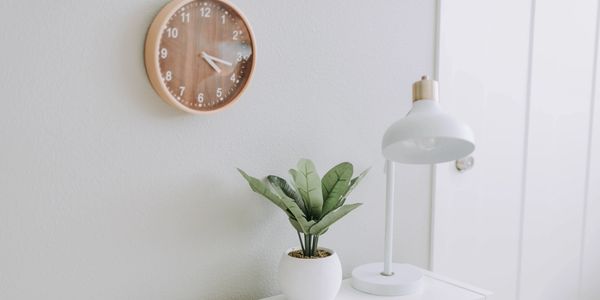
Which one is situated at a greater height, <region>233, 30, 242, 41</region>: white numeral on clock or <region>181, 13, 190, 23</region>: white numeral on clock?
<region>181, 13, 190, 23</region>: white numeral on clock

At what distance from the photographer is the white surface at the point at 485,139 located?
1710 millimetres

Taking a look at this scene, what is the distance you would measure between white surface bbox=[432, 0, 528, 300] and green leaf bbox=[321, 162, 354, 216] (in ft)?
1.76

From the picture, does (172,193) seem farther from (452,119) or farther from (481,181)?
(481,181)

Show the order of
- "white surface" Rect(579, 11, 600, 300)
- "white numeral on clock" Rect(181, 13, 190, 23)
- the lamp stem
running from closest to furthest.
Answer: "white numeral on clock" Rect(181, 13, 190, 23), the lamp stem, "white surface" Rect(579, 11, 600, 300)

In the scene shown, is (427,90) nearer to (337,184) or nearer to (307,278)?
(337,184)

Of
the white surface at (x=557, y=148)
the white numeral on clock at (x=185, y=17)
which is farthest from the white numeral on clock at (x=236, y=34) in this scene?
the white surface at (x=557, y=148)

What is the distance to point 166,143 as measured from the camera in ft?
3.93

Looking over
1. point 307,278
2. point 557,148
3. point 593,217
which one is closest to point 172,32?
point 307,278

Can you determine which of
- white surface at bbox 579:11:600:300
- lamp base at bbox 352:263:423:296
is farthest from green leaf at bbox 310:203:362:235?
white surface at bbox 579:11:600:300

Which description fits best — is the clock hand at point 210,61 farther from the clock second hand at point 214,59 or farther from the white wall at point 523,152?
the white wall at point 523,152

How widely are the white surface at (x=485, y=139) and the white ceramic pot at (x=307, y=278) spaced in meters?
0.59

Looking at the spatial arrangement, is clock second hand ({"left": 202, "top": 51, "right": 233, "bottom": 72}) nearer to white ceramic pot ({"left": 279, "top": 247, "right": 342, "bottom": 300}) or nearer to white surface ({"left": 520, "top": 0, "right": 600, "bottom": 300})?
white ceramic pot ({"left": 279, "top": 247, "right": 342, "bottom": 300})

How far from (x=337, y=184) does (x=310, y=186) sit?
0.22 feet

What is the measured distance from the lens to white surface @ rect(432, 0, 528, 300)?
1.71 meters
